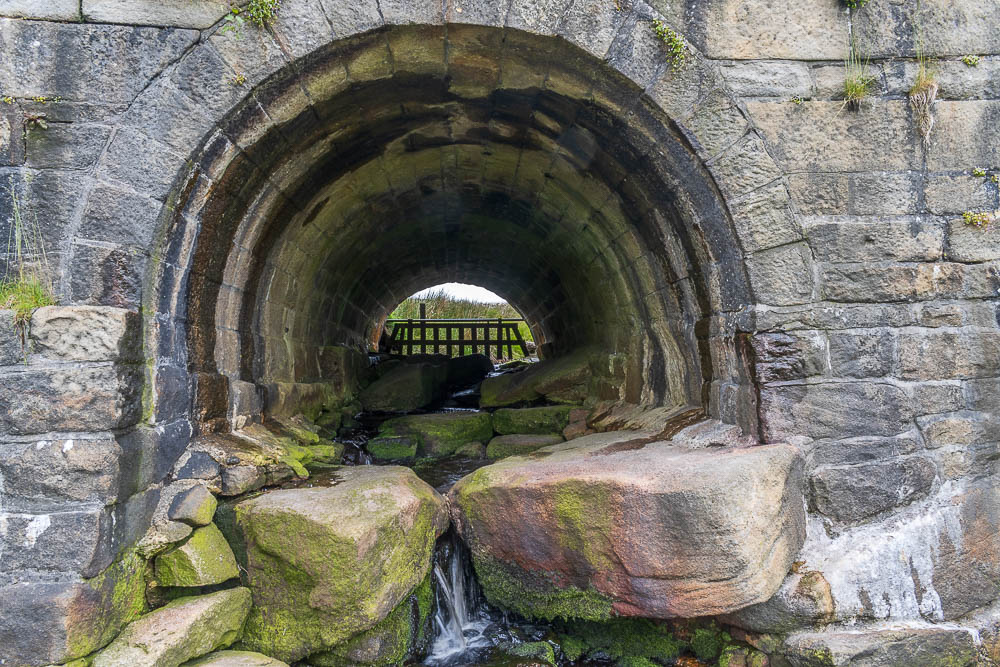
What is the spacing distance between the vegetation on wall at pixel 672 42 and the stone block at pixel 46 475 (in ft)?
11.1

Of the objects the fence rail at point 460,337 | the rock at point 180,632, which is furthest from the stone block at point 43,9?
the fence rail at point 460,337

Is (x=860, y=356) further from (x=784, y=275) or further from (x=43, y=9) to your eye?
(x=43, y=9)

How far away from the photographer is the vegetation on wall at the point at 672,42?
118 inches

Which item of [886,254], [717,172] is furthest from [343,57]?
[886,254]

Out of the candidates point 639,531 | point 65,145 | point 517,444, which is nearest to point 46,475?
point 65,145

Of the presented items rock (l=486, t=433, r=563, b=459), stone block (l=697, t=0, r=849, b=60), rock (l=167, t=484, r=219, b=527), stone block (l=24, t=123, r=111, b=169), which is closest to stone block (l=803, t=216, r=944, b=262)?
stone block (l=697, t=0, r=849, b=60)

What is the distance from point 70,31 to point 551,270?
496 cm

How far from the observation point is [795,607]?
2.88 meters

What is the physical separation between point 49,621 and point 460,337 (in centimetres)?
1116

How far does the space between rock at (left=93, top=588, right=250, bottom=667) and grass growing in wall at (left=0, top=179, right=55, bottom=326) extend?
152 centimetres

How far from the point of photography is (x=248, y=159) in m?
3.10

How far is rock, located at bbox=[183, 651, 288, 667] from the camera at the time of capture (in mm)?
2621

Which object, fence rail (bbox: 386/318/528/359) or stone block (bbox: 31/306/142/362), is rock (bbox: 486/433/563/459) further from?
fence rail (bbox: 386/318/528/359)

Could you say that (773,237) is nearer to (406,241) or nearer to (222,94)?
(222,94)
